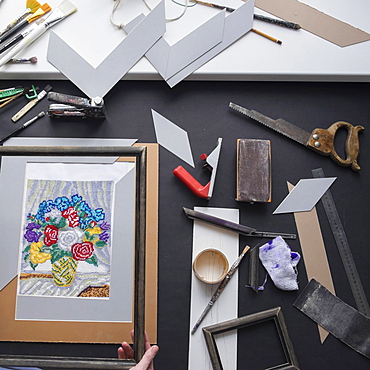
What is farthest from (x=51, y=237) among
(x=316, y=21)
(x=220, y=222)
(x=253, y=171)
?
(x=316, y=21)

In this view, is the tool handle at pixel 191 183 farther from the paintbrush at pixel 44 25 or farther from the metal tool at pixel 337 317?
the paintbrush at pixel 44 25

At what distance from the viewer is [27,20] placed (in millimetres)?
1315

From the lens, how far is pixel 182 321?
1.28 metres

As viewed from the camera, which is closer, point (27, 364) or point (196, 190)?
point (27, 364)

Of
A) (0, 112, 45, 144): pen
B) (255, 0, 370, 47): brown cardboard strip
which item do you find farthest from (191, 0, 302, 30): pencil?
(0, 112, 45, 144): pen

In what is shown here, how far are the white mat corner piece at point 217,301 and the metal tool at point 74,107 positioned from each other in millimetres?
436

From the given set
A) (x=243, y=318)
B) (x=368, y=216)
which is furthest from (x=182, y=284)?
(x=368, y=216)

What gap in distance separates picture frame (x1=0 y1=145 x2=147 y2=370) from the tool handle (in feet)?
0.54

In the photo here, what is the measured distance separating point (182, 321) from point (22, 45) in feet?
3.26

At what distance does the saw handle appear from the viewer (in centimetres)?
133

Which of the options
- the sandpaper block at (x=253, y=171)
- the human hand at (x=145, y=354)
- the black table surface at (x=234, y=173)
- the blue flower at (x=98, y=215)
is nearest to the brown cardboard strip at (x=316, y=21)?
the black table surface at (x=234, y=173)

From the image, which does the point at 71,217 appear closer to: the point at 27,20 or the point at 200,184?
the point at 200,184

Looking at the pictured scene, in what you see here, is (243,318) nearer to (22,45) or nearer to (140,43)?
(140,43)

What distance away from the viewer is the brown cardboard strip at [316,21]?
1.33 meters
